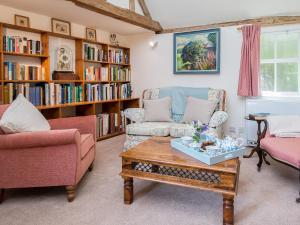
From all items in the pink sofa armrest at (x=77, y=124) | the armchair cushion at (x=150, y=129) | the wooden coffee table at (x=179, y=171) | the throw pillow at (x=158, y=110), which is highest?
the throw pillow at (x=158, y=110)

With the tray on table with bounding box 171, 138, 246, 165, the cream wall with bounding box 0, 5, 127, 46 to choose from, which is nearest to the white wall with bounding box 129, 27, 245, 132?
the cream wall with bounding box 0, 5, 127, 46

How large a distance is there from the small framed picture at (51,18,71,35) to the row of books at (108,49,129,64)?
860 mm

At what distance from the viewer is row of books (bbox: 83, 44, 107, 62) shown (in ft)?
13.9

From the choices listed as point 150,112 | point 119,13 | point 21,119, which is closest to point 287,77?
point 150,112

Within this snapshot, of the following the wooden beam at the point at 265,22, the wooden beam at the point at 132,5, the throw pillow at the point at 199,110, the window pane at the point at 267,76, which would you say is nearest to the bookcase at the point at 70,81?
the wooden beam at the point at 132,5

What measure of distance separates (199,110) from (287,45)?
5.52 ft

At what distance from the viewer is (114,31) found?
15.9 ft

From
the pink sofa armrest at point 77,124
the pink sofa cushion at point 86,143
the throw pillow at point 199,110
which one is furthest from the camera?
the throw pillow at point 199,110

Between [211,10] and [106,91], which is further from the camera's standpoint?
[106,91]

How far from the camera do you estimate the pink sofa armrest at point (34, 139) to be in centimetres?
207

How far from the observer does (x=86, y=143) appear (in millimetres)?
2621

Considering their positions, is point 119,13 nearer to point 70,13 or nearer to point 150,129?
point 70,13

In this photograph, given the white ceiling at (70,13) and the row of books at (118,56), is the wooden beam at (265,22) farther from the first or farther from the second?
the row of books at (118,56)

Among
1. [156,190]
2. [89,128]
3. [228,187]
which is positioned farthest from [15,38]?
[228,187]
